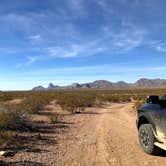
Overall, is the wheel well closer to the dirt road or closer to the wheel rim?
the wheel rim

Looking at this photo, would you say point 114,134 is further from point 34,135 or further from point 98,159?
point 98,159

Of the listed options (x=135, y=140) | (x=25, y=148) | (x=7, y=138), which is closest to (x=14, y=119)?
(x=7, y=138)

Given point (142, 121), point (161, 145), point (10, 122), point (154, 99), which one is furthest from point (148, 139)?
point (10, 122)

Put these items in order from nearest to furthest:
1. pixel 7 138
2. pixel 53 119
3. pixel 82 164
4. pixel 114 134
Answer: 1. pixel 82 164
2. pixel 7 138
3. pixel 114 134
4. pixel 53 119

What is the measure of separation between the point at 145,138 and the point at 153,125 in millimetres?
715

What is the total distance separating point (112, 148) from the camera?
28.2 ft

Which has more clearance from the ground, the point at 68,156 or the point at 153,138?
the point at 153,138

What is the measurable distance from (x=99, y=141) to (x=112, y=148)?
115cm

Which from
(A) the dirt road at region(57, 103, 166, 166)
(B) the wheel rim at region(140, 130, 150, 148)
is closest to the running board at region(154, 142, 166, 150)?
(A) the dirt road at region(57, 103, 166, 166)

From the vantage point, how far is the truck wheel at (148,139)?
7602 millimetres

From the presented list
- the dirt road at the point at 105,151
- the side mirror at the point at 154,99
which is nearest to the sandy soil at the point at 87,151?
the dirt road at the point at 105,151

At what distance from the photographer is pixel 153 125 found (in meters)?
7.45

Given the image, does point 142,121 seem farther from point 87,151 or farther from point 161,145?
point 87,151

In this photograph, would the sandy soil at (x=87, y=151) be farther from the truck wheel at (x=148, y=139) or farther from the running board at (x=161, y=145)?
the running board at (x=161, y=145)
